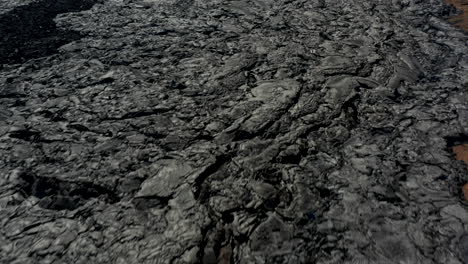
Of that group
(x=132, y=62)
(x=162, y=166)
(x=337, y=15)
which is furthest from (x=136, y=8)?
(x=162, y=166)

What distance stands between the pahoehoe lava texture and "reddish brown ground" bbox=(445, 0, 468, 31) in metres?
0.13

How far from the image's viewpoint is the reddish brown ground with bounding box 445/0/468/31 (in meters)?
2.98

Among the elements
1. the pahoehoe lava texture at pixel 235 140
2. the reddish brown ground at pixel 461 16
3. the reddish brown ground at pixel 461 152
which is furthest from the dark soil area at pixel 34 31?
the reddish brown ground at pixel 461 16

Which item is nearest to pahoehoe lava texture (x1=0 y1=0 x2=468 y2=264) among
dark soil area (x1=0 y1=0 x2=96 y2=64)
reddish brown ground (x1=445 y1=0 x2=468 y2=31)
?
dark soil area (x1=0 y1=0 x2=96 y2=64)

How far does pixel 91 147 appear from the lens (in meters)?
1.87

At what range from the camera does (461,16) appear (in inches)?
122

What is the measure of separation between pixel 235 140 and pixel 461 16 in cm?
261

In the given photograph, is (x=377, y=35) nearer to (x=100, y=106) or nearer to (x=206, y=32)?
(x=206, y=32)

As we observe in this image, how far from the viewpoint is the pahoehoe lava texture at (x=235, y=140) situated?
4.64 feet

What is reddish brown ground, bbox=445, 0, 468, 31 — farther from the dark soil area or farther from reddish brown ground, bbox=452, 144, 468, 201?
the dark soil area

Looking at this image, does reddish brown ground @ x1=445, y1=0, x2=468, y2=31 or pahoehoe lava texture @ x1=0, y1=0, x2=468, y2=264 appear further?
reddish brown ground @ x1=445, y1=0, x2=468, y2=31

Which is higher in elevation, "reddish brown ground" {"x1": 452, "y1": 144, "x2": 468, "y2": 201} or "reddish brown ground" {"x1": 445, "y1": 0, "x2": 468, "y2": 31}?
"reddish brown ground" {"x1": 445, "y1": 0, "x2": 468, "y2": 31}

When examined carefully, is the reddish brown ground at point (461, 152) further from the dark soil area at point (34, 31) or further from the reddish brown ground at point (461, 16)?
the dark soil area at point (34, 31)

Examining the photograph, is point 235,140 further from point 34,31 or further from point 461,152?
point 34,31
